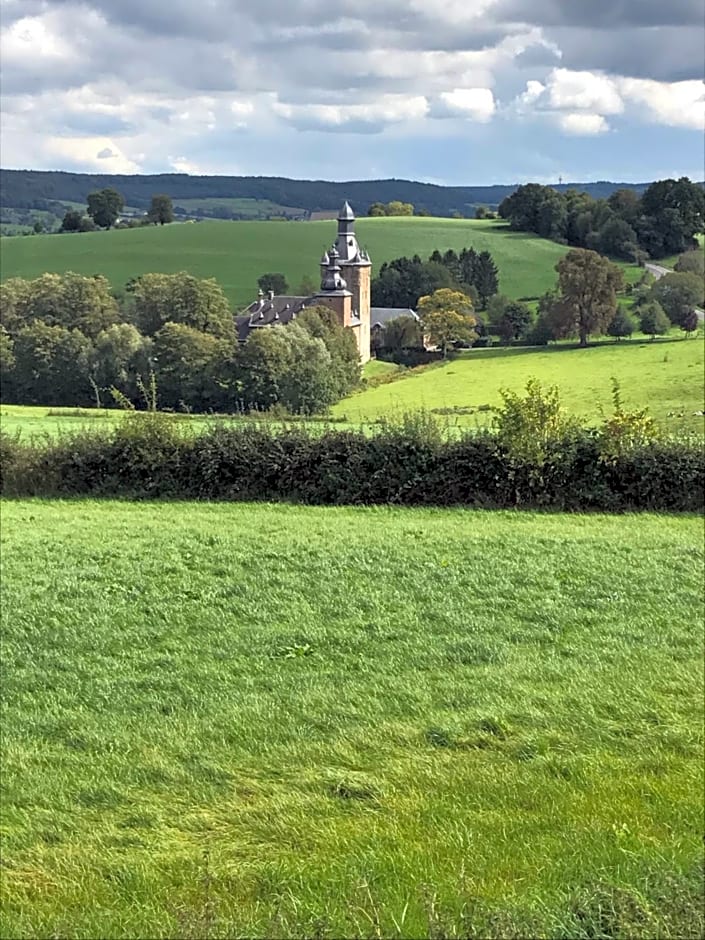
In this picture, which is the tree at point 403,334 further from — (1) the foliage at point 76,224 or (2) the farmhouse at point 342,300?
(1) the foliage at point 76,224

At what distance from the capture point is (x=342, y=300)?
3204 inches

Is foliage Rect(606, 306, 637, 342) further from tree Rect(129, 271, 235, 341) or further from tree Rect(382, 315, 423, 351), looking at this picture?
tree Rect(129, 271, 235, 341)

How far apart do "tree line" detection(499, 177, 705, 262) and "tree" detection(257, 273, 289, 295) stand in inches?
1282

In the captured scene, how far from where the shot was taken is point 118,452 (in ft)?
69.1

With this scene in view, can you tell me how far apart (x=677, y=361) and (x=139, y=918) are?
50896 mm

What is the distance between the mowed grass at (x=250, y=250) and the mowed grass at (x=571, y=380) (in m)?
25.8

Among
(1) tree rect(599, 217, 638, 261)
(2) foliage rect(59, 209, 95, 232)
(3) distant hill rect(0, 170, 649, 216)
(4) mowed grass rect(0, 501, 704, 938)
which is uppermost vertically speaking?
(3) distant hill rect(0, 170, 649, 216)

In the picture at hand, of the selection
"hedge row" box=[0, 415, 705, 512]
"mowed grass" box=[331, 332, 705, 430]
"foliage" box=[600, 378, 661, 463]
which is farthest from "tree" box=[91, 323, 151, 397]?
"foliage" box=[600, 378, 661, 463]

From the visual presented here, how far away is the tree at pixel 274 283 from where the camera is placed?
9028 cm

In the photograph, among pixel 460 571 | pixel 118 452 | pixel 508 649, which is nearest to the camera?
pixel 508 649

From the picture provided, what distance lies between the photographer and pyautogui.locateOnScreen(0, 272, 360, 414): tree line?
5103 cm

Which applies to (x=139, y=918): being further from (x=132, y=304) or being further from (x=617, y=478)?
(x=132, y=304)

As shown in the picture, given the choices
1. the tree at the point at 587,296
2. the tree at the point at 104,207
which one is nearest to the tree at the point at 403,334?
the tree at the point at 587,296

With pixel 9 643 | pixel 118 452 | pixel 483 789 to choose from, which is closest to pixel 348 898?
pixel 483 789
